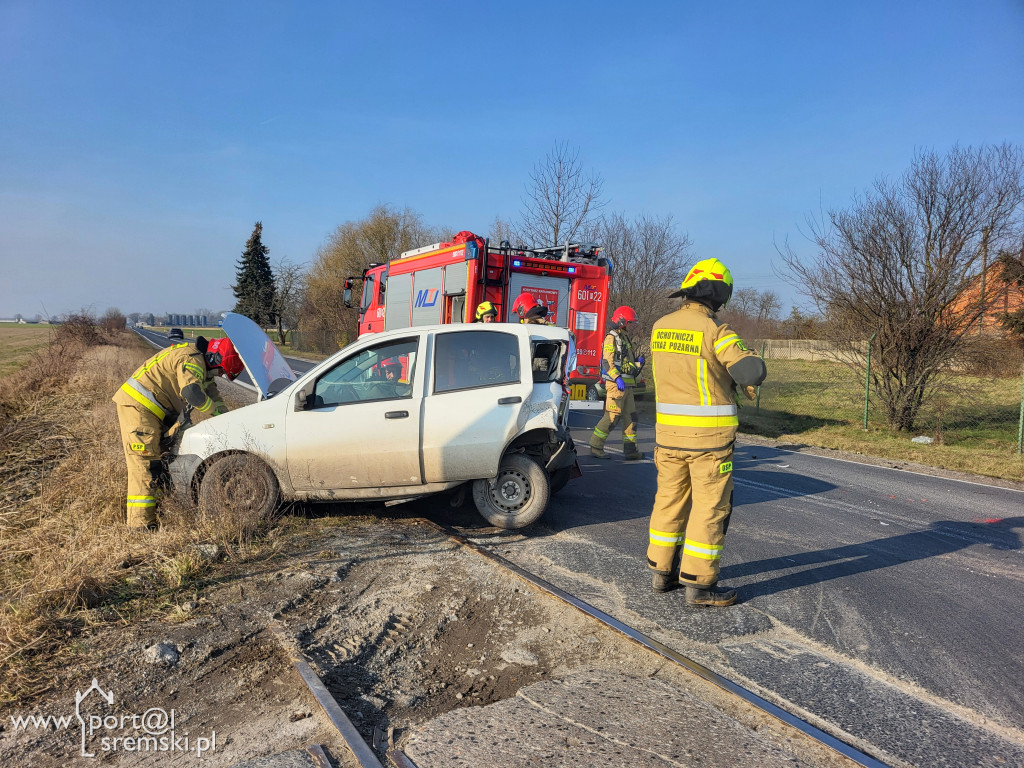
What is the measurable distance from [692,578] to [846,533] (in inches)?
105

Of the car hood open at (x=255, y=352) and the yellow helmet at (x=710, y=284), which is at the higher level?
the yellow helmet at (x=710, y=284)

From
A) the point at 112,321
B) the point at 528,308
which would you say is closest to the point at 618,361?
the point at 528,308

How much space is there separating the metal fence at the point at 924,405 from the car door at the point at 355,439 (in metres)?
10.4

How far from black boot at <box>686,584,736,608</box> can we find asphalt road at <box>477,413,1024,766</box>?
0.05m

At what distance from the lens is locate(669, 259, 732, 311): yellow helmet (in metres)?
4.18

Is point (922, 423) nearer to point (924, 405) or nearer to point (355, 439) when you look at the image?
point (924, 405)

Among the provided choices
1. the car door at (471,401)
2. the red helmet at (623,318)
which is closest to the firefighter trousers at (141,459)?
the car door at (471,401)

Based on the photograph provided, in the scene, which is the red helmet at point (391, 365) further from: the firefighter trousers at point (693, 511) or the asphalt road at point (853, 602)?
the firefighter trousers at point (693, 511)

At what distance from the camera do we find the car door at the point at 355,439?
18.0 feet

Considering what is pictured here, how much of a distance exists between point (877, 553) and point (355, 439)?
4288 mm

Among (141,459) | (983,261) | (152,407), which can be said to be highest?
(983,261)

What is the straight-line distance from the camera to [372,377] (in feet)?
18.8

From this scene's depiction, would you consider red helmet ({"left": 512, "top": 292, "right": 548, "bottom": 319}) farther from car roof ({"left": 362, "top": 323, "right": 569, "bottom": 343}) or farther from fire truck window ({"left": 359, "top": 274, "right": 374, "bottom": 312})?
fire truck window ({"left": 359, "top": 274, "right": 374, "bottom": 312})

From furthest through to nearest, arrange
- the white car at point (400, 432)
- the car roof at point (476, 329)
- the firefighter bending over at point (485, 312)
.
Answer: the firefighter bending over at point (485, 312) → the car roof at point (476, 329) → the white car at point (400, 432)
